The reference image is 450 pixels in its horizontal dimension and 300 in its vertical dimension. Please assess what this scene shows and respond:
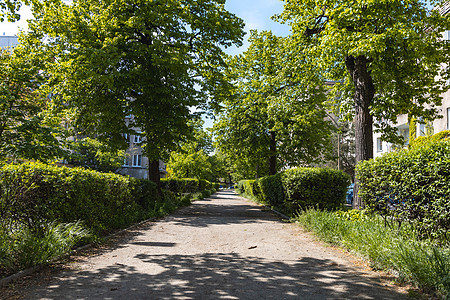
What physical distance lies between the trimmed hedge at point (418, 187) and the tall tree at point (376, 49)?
2.71m

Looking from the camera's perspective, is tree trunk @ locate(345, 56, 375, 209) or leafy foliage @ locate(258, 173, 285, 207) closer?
tree trunk @ locate(345, 56, 375, 209)

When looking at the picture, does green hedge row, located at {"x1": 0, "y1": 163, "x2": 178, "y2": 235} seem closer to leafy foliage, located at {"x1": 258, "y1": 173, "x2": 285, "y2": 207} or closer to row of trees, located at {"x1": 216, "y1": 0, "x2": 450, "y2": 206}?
row of trees, located at {"x1": 216, "y1": 0, "x2": 450, "y2": 206}

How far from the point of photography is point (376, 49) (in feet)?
27.8

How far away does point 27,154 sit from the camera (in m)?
11.0

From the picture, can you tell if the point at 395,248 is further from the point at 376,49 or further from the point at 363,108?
the point at 363,108

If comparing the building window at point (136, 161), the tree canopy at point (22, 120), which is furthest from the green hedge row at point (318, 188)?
the building window at point (136, 161)

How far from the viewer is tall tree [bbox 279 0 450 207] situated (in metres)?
8.99

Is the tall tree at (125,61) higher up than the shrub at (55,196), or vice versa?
the tall tree at (125,61)

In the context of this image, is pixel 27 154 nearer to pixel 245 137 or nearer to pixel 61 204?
pixel 61 204

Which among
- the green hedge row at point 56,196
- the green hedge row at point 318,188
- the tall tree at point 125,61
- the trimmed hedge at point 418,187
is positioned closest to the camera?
the trimmed hedge at point 418,187

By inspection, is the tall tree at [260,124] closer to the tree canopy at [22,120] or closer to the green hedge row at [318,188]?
the green hedge row at [318,188]

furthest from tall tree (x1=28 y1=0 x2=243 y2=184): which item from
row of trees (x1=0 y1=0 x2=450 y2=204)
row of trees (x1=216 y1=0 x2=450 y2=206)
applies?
row of trees (x1=216 y1=0 x2=450 y2=206)

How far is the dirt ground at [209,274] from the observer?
4387mm

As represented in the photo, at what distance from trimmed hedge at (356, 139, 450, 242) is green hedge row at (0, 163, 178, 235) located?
681 centimetres
